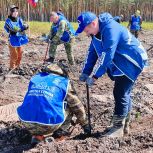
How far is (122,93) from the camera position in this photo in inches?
218

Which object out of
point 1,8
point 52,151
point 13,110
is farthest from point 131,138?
point 1,8

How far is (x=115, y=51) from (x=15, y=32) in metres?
6.00

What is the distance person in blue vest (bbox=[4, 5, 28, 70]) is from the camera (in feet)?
35.3

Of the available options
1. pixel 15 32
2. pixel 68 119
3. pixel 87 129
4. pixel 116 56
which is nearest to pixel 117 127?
pixel 87 129

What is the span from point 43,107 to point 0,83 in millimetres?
5125

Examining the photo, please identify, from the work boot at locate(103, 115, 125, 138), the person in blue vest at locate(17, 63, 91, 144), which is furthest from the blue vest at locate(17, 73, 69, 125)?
the work boot at locate(103, 115, 125, 138)

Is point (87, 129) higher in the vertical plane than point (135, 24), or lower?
higher

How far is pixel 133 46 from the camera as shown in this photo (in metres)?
5.42

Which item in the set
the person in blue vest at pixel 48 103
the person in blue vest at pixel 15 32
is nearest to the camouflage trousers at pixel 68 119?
the person in blue vest at pixel 48 103

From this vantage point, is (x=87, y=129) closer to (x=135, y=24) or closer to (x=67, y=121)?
(x=67, y=121)

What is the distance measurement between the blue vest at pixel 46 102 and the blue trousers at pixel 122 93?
725 millimetres

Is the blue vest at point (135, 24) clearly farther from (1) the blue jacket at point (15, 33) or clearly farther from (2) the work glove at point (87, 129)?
(2) the work glove at point (87, 129)

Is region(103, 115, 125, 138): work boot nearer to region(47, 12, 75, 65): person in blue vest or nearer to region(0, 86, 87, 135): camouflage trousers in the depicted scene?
region(0, 86, 87, 135): camouflage trousers

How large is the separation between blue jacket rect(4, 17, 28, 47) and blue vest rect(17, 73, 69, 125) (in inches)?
227
